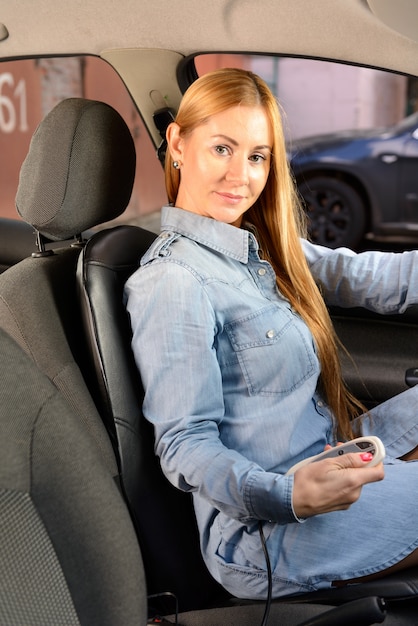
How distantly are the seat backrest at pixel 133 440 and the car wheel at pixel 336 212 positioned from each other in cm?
453

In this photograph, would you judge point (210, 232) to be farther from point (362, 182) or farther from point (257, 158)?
point (362, 182)

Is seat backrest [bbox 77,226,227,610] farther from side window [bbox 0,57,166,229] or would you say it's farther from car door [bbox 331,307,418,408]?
side window [bbox 0,57,166,229]

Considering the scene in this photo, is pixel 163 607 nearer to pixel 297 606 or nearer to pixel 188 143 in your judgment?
pixel 297 606

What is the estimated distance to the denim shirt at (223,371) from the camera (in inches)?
Result: 53.2

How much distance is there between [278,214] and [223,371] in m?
0.39

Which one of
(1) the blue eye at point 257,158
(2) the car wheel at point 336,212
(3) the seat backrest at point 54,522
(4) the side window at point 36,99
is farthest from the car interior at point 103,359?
(4) the side window at point 36,99

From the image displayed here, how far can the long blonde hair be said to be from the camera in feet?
5.20

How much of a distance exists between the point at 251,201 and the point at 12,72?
554 centimetres

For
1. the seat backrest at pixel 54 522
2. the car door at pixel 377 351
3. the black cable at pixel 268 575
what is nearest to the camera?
the seat backrest at pixel 54 522

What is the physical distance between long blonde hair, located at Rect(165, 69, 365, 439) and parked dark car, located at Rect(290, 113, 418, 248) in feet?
13.9

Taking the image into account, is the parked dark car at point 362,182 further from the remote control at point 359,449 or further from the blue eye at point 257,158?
the remote control at point 359,449

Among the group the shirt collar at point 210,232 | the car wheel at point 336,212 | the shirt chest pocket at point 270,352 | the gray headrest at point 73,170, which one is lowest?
the car wheel at point 336,212

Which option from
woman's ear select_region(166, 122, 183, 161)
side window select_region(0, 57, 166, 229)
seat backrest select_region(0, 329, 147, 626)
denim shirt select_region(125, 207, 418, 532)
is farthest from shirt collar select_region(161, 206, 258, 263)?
side window select_region(0, 57, 166, 229)

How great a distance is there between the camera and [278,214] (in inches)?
68.4
